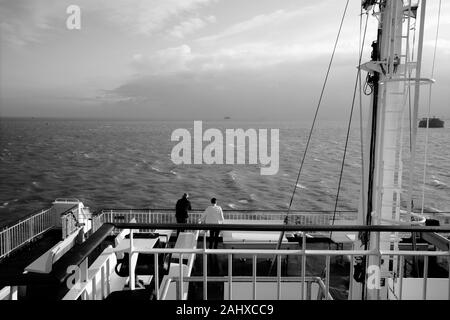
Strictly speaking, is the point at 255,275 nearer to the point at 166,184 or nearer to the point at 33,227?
the point at 33,227

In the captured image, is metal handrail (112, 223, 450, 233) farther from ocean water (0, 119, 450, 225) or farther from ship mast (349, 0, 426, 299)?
ocean water (0, 119, 450, 225)

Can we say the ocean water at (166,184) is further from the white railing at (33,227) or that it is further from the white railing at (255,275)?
the white railing at (255,275)

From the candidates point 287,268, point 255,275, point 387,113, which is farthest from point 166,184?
point 255,275

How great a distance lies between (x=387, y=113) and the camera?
6191 millimetres

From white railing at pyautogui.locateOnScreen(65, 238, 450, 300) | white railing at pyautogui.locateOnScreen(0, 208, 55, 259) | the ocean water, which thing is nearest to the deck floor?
white railing at pyautogui.locateOnScreen(65, 238, 450, 300)

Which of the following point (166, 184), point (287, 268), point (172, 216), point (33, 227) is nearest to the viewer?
point (287, 268)

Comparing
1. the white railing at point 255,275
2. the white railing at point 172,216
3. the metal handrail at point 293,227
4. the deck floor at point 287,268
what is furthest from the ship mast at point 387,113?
the white railing at point 172,216

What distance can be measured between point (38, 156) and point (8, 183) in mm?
30631

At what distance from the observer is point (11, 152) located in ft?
263

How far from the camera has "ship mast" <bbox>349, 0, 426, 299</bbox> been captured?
6105 millimetres

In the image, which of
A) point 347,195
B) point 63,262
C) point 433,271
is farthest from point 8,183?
point 63,262

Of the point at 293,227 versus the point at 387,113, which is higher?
the point at 387,113
